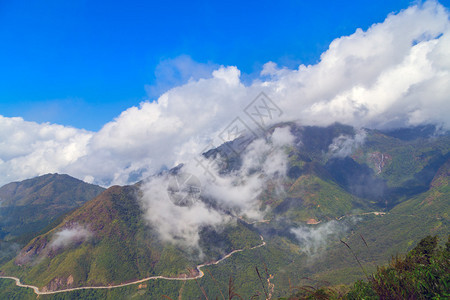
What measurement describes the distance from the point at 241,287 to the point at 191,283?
123 feet

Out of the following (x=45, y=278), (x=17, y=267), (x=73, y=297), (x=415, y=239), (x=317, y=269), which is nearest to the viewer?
(x=73, y=297)

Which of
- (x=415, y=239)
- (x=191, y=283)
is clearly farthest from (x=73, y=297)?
(x=415, y=239)

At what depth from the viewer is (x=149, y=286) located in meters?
166

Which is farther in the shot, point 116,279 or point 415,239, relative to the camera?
point 415,239

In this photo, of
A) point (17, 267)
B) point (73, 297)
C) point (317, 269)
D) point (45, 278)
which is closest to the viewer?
point (73, 297)

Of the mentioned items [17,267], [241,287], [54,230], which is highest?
[54,230]

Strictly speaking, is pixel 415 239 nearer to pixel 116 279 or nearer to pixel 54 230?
pixel 116 279

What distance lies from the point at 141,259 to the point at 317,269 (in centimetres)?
14514

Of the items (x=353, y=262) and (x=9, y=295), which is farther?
(x=353, y=262)

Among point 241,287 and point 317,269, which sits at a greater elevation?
point 241,287

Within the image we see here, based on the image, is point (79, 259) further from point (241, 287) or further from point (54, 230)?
point (241, 287)

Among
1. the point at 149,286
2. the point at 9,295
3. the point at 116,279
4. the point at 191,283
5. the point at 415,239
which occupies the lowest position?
the point at 415,239

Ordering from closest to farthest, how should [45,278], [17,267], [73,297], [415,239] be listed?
[73,297], [45,278], [17,267], [415,239]

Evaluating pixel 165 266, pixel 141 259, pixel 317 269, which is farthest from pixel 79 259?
pixel 317 269
